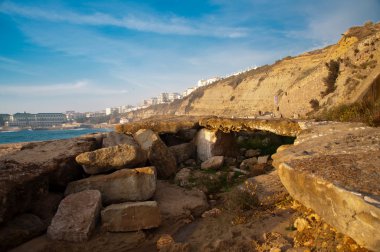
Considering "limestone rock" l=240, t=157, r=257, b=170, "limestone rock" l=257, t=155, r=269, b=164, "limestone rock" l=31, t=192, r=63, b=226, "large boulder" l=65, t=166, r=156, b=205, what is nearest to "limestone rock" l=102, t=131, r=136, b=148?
"large boulder" l=65, t=166, r=156, b=205

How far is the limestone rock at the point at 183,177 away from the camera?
609 centimetres

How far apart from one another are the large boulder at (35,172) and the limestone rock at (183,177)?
2.01 metres

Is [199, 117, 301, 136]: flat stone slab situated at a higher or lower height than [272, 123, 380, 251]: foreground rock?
higher

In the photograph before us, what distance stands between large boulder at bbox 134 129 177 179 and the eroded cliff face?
5690 mm

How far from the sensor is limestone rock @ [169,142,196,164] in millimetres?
7613

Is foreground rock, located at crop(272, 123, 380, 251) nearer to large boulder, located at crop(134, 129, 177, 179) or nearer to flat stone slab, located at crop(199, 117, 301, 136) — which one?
flat stone slab, located at crop(199, 117, 301, 136)

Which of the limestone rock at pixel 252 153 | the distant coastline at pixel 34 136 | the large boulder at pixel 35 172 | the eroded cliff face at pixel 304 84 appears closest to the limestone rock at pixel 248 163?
the limestone rock at pixel 252 153

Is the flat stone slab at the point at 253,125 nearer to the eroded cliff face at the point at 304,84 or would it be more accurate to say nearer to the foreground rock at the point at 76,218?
the eroded cliff face at the point at 304,84

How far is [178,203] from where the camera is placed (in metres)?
5.00

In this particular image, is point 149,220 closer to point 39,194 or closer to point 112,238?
point 112,238

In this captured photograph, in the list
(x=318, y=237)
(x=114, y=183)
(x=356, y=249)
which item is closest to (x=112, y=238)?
(x=114, y=183)

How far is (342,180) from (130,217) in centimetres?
281

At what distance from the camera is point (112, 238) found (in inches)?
156

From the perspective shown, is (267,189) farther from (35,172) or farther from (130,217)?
(35,172)
